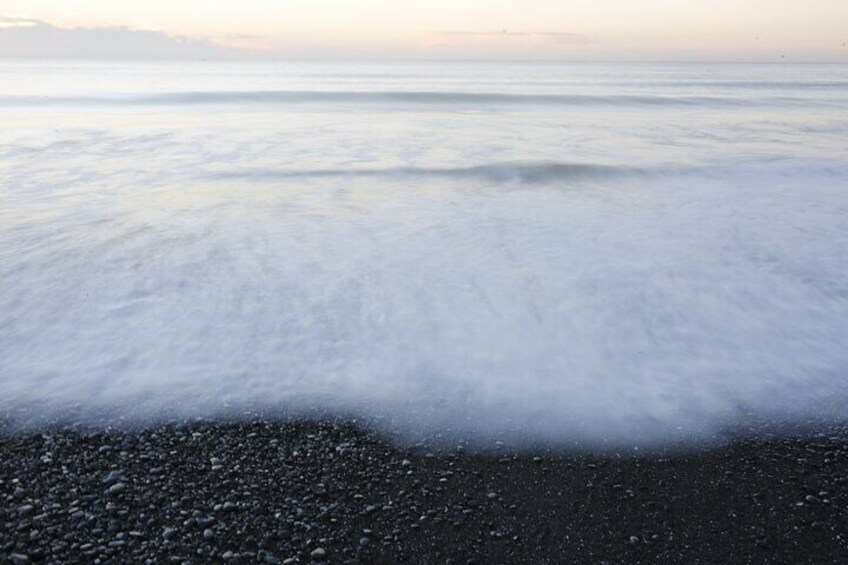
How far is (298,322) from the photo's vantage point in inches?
192

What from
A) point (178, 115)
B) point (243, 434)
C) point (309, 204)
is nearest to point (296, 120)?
point (178, 115)

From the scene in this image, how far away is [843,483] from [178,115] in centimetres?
2267

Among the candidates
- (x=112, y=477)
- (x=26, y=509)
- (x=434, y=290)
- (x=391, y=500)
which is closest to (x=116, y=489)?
(x=112, y=477)

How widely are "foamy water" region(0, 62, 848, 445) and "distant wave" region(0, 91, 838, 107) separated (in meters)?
15.9

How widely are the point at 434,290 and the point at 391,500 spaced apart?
2.85 meters

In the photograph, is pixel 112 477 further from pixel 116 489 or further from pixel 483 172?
pixel 483 172

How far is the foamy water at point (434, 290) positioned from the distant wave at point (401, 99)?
15924mm

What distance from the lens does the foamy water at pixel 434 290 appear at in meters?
3.81

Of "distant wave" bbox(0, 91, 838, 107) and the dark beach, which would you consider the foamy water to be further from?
"distant wave" bbox(0, 91, 838, 107)

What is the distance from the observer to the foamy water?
3.81 metres

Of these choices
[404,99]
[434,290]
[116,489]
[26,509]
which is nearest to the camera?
[26,509]

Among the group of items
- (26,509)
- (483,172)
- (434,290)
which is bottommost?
(26,509)

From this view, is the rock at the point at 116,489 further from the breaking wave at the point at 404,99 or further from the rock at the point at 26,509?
the breaking wave at the point at 404,99

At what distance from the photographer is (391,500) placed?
293 cm
